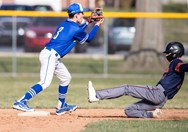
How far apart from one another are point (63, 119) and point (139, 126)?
155 centimetres

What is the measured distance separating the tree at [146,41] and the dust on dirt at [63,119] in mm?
9382

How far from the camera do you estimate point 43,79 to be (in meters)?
10.8

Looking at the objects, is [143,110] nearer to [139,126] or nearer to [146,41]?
[139,126]

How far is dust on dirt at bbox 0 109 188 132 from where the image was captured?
375 inches

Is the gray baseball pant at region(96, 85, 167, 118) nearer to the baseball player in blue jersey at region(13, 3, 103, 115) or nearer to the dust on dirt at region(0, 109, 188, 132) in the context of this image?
the dust on dirt at region(0, 109, 188, 132)

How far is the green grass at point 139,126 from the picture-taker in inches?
362

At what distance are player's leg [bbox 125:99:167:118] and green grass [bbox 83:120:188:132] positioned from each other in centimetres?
46

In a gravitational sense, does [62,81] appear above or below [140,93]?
below

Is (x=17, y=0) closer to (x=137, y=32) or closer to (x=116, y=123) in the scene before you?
(x=137, y=32)

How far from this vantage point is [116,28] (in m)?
26.5

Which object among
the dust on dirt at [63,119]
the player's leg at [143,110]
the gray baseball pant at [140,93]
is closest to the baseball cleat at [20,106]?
the dust on dirt at [63,119]

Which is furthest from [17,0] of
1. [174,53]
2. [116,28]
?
[174,53]

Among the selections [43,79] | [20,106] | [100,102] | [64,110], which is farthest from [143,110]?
[100,102]

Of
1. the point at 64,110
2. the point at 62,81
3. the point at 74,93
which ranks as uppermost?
the point at 62,81
